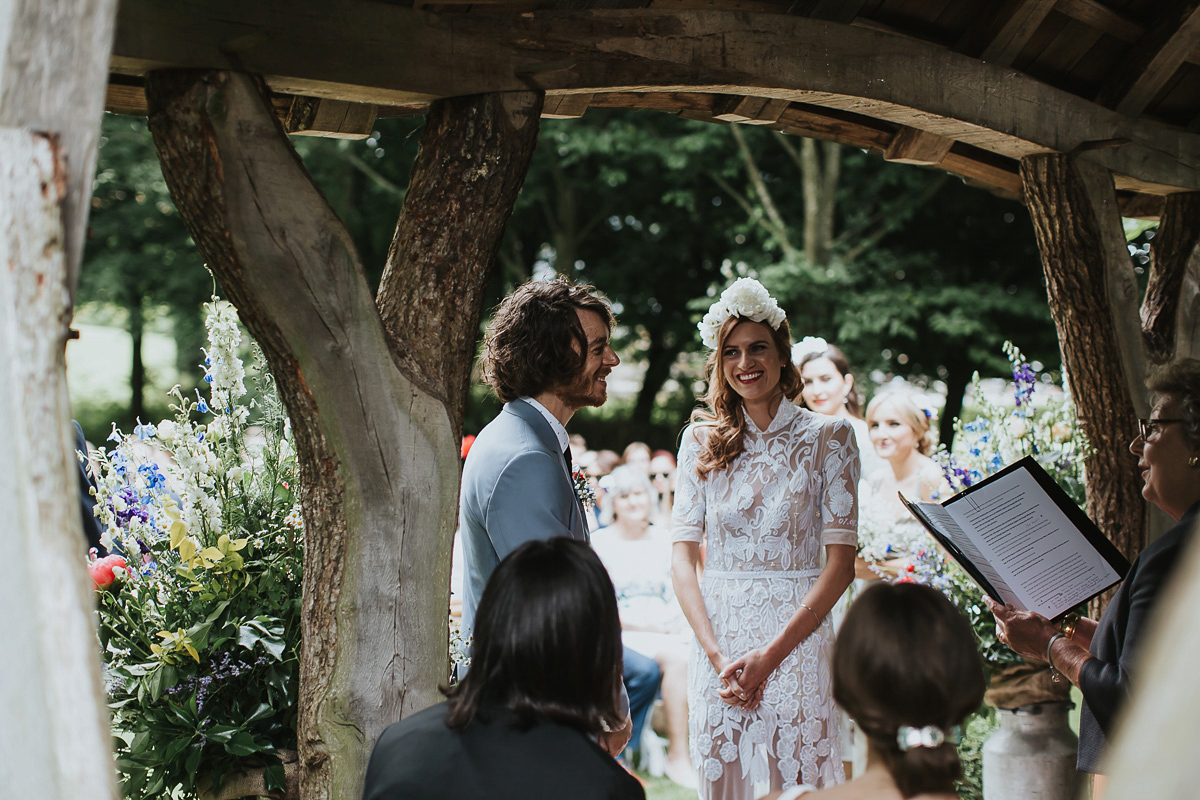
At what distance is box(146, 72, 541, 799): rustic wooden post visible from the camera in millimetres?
2152

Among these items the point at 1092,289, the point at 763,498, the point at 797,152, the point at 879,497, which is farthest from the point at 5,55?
the point at 797,152

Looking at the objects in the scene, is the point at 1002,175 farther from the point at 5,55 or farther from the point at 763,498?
the point at 5,55

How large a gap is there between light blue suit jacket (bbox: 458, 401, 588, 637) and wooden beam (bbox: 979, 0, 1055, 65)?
214 centimetres

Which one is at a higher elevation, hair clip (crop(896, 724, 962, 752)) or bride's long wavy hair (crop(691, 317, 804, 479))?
bride's long wavy hair (crop(691, 317, 804, 479))

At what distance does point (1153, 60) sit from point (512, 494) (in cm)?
288

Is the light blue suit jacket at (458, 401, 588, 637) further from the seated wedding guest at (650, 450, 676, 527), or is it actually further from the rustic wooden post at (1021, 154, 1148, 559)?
the seated wedding guest at (650, 450, 676, 527)

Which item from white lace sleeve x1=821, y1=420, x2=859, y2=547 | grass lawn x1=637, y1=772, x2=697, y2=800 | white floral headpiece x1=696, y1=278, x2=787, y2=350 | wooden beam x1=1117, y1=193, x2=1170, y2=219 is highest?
wooden beam x1=1117, y1=193, x2=1170, y2=219

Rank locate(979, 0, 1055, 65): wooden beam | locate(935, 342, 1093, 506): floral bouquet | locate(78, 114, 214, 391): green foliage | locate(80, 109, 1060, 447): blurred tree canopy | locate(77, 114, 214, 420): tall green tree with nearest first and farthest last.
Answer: locate(979, 0, 1055, 65): wooden beam
locate(935, 342, 1093, 506): floral bouquet
locate(80, 109, 1060, 447): blurred tree canopy
locate(77, 114, 214, 420): tall green tree
locate(78, 114, 214, 391): green foliage

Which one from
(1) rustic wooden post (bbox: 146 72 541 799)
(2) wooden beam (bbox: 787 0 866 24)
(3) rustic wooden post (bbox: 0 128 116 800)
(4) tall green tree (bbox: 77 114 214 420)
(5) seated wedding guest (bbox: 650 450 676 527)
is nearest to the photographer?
(3) rustic wooden post (bbox: 0 128 116 800)

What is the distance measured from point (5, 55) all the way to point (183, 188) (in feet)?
2.87

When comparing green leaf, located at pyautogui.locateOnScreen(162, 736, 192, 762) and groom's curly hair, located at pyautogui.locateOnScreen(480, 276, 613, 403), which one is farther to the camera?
green leaf, located at pyautogui.locateOnScreen(162, 736, 192, 762)

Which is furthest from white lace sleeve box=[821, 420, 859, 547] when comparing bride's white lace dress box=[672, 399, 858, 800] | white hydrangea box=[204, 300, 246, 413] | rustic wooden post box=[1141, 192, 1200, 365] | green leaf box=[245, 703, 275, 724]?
white hydrangea box=[204, 300, 246, 413]

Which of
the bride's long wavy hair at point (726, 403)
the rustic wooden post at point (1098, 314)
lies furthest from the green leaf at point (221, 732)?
the rustic wooden post at point (1098, 314)

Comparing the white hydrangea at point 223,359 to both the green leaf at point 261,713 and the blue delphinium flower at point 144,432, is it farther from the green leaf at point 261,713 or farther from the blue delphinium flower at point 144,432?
the green leaf at point 261,713
